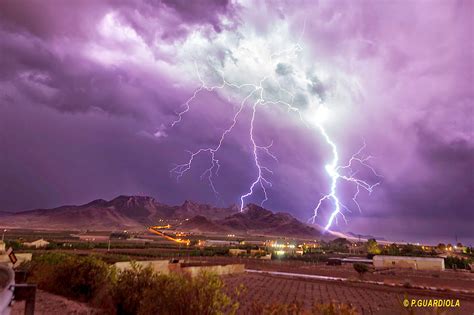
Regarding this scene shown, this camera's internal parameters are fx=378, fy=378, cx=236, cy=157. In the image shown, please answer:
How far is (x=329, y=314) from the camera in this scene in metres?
8.20

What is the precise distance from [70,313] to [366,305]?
19960 millimetres

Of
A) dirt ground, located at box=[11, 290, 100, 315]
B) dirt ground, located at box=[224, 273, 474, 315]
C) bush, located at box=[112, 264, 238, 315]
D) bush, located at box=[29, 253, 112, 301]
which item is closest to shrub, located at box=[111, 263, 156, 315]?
bush, located at box=[112, 264, 238, 315]

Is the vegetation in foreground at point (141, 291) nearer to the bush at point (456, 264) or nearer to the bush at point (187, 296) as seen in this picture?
the bush at point (187, 296)

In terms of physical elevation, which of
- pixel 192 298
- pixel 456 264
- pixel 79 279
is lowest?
pixel 456 264

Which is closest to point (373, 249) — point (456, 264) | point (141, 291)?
point (456, 264)

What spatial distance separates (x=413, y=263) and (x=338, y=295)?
35.1 meters

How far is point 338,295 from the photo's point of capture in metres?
30.7

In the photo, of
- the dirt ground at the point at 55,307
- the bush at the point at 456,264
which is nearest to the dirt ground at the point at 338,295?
the dirt ground at the point at 55,307

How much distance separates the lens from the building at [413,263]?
58.6m

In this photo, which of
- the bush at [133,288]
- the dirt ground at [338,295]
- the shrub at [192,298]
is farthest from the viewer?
the dirt ground at [338,295]

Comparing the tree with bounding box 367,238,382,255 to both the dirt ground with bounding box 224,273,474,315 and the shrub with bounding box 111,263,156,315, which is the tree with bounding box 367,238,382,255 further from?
the shrub with bounding box 111,263,156,315

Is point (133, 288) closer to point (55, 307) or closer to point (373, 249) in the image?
point (55, 307)

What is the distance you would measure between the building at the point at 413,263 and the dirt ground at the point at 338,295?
2556 centimetres

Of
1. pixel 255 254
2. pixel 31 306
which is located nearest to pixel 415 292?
pixel 31 306
